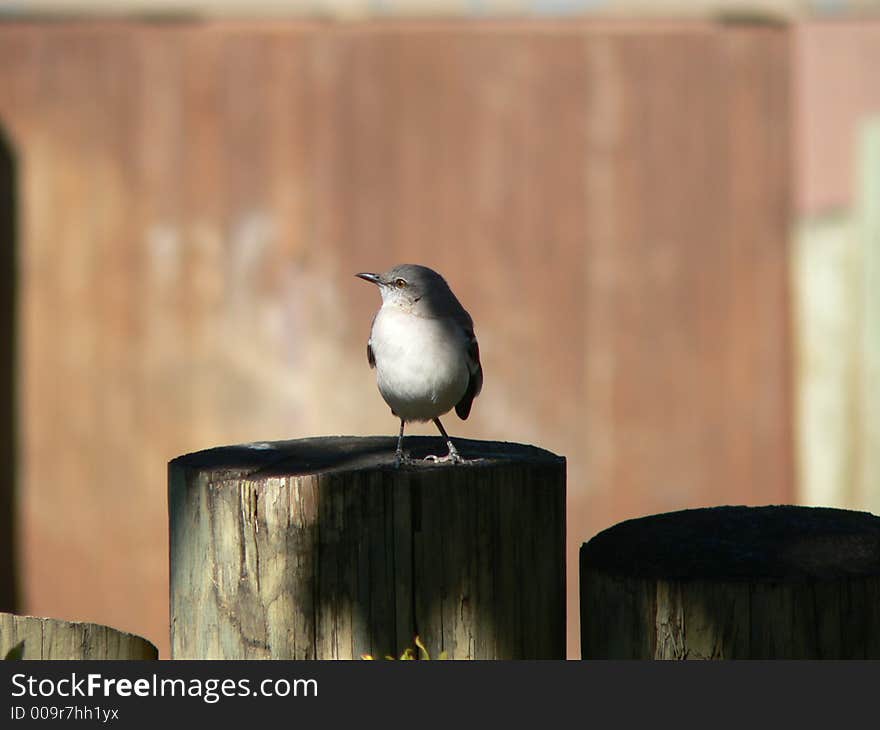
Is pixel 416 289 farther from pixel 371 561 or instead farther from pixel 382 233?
pixel 382 233

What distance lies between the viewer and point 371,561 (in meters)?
3.34

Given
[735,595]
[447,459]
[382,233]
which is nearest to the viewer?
[735,595]

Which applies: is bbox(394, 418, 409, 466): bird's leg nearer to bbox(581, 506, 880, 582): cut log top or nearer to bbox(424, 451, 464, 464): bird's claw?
bbox(424, 451, 464, 464): bird's claw

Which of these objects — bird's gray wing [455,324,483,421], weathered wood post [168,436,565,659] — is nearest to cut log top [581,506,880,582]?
weathered wood post [168,436,565,659]

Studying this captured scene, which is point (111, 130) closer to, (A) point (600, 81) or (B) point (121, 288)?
(B) point (121, 288)

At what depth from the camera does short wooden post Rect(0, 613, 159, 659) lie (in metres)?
3.17

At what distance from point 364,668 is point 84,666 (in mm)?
640

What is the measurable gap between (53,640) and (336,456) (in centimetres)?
100

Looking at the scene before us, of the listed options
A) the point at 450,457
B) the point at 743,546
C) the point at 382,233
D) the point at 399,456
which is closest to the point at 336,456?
the point at 399,456

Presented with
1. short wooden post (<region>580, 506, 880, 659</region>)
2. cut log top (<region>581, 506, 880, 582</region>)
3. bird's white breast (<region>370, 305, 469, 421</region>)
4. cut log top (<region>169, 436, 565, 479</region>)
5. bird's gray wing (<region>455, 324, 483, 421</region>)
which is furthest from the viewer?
bird's gray wing (<region>455, 324, 483, 421</region>)

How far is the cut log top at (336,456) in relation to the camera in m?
3.54

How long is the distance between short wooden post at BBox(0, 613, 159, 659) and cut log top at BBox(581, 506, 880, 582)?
1191mm

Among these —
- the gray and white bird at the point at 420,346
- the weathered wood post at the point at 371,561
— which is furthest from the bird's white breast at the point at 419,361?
the weathered wood post at the point at 371,561

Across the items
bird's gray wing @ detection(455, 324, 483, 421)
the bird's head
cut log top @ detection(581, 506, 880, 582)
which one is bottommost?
cut log top @ detection(581, 506, 880, 582)
